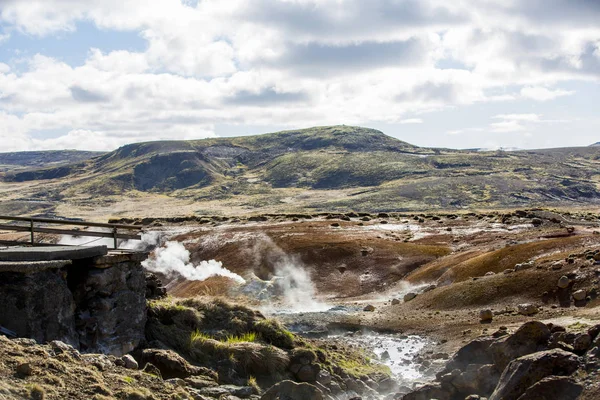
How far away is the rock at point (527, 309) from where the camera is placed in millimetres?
24234

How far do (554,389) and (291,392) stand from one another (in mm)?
5464

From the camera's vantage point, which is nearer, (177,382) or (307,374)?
(177,382)

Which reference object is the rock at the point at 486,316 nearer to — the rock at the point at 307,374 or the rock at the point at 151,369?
the rock at the point at 307,374

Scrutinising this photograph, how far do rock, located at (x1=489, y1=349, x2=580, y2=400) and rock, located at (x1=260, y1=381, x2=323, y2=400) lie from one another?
3999 millimetres

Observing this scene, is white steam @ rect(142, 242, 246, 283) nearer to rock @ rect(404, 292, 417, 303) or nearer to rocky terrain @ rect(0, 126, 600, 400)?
rocky terrain @ rect(0, 126, 600, 400)

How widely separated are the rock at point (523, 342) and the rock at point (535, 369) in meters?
2.30

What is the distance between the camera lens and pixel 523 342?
14.4 metres

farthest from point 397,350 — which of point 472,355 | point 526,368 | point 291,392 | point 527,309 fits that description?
point 526,368

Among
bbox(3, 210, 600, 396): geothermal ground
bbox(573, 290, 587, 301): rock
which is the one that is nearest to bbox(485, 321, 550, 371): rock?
bbox(3, 210, 600, 396): geothermal ground

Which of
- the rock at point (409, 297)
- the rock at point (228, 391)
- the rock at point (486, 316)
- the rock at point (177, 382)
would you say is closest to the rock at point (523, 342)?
the rock at point (228, 391)

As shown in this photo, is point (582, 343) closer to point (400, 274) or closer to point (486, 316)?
point (486, 316)

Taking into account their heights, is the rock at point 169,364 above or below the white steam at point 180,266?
above

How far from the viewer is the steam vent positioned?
13.6 metres

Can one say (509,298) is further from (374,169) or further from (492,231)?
(374,169)
